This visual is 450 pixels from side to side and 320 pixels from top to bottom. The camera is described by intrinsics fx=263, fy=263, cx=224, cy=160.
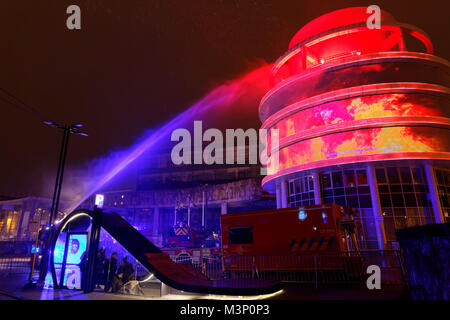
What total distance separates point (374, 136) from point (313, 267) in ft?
47.7

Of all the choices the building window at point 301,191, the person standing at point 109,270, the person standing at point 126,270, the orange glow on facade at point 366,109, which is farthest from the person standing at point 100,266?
the building window at point 301,191

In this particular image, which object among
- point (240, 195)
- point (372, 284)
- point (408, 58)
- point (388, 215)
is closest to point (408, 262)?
point (372, 284)

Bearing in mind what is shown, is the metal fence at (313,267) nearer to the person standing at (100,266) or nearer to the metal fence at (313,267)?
the metal fence at (313,267)

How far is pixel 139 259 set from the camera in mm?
11070

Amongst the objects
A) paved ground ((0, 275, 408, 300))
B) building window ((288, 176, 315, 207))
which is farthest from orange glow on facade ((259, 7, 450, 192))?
paved ground ((0, 275, 408, 300))

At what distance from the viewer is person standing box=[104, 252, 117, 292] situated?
11.1 meters

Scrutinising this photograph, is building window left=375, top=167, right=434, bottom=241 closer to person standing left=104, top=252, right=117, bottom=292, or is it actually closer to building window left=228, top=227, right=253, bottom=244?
building window left=228, top=227, right=253, bottom=244

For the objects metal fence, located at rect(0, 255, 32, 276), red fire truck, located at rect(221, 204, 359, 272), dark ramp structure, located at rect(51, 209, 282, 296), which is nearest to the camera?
dark ramp structure, located at rect(51, 209, 282, 296)

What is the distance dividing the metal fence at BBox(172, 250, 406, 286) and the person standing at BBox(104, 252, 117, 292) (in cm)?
652

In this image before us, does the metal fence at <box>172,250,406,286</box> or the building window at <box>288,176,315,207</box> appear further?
the building window at <box>288,176,315,207</box>

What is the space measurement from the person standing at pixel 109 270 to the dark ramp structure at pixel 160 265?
2.51 feet

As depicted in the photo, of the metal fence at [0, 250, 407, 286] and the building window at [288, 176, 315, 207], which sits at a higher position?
the building window at [288, 176, 315, 207]

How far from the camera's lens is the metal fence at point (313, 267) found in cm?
1309

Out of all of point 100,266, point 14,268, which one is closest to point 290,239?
point 100,266
